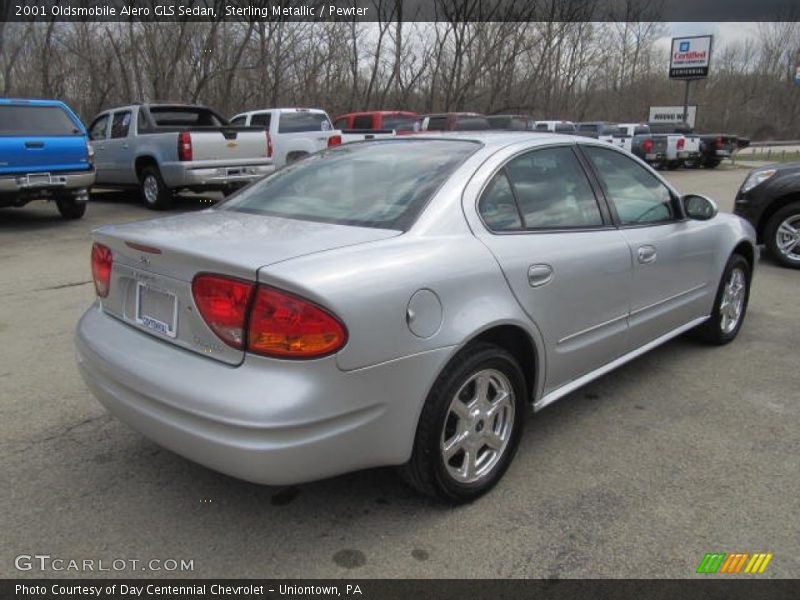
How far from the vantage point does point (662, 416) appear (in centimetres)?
371

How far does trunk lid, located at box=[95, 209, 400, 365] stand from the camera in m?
2.40

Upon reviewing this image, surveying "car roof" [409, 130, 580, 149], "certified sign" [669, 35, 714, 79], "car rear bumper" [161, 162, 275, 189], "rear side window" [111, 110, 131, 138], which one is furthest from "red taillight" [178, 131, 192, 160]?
"certified sign" [669, 35, 714, 79]

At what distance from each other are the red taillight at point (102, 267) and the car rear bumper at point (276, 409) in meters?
0.51

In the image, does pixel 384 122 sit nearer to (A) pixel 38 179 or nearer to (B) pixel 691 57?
(A) pixel 38 179

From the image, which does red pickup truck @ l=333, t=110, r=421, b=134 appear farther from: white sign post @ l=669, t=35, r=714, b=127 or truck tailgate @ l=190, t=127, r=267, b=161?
white sign post @ l=669, t=35, r=714, b=127

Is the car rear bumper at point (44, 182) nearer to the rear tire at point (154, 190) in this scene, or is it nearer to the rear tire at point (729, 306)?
the rear tire at point (154, 190)

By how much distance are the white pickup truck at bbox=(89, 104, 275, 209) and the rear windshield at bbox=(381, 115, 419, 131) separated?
569cm

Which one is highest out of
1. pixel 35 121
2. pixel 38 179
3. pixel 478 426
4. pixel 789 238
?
pixel 35 121

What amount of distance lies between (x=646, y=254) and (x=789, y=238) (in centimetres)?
497

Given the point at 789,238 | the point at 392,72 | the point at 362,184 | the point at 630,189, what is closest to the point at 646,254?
the point at 630,189

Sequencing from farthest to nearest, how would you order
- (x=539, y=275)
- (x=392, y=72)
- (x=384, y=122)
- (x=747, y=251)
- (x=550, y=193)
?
(x=392, y=72), (x=384, y=122), (x=747, y=251), (x=550, y=193), (x=539, y=275)

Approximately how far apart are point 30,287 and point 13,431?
139 inches

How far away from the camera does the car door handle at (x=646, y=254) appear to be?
3.70 meters

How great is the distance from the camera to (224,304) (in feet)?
7.74
